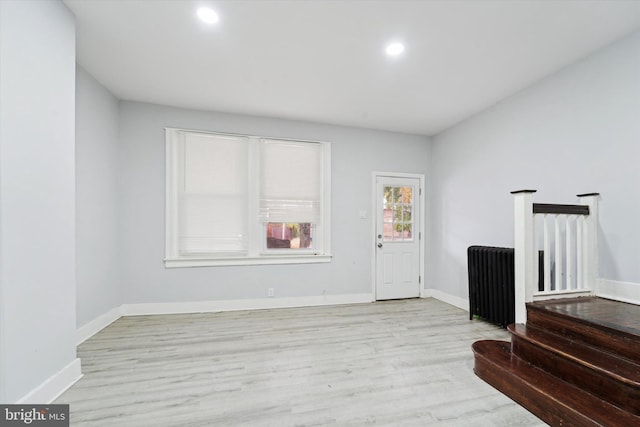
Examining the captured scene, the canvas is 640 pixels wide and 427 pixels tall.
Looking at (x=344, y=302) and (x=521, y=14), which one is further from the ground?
(x=521, y=14)

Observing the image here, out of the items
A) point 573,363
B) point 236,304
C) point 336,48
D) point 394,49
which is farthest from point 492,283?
point 236,304

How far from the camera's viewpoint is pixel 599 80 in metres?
2.44

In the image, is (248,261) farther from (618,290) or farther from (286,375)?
(618,290)

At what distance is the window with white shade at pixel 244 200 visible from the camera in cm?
366

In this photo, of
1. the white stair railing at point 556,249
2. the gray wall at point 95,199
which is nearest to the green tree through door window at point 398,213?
the white stair railing at point 556,249

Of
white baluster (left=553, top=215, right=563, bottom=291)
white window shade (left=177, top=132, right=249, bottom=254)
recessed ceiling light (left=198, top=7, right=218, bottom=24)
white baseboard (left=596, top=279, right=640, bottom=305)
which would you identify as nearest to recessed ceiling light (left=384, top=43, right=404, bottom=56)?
recessed ceiling light (left=198, top=7, right=218, bottom=24)

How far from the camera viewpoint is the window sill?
3592 millimetres

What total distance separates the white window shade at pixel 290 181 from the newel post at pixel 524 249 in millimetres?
2526

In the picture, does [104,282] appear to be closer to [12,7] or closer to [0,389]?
[0,389]

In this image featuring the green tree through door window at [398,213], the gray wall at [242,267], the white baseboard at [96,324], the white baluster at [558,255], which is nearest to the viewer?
the white baluster at [558,255]

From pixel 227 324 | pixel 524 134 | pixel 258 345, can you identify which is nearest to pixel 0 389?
pixel 258 345

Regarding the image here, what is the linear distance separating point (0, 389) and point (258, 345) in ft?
5.60

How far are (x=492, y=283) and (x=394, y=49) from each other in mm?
2827

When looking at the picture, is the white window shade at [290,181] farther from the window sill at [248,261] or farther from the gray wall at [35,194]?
the gray wall at [35,194]
